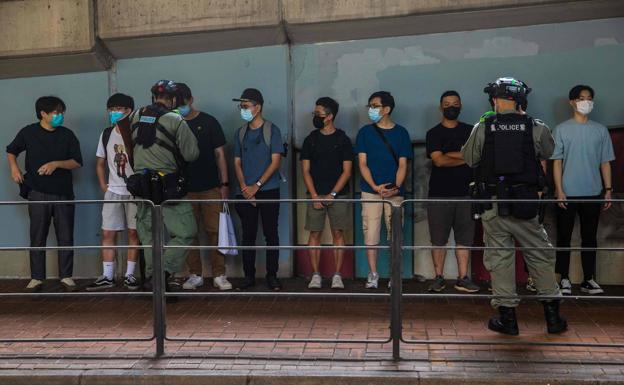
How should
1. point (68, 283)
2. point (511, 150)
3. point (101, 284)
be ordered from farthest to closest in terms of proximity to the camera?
point (68, 283) < point (101, 284) < point (511, 150)

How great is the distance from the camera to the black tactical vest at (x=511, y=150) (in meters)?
4.83

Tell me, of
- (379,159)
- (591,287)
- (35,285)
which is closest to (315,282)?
(379,159)

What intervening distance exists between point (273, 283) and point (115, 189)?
1982 millimetres

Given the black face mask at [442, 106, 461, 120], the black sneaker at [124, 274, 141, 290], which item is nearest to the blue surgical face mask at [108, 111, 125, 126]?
the black sneaker at [124, 274, 141, 290]

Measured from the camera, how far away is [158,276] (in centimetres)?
468

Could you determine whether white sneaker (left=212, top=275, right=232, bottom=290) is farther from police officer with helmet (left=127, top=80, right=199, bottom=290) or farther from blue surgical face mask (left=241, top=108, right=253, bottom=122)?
blue surgical face mask (left=241, top=108, right=253, bottom=122)

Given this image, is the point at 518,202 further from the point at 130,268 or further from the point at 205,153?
the point at 130,268

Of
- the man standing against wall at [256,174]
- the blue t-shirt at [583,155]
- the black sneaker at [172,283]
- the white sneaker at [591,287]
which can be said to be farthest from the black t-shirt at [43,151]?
the white sneaker at [591,287]

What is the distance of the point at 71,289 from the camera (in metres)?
6.95

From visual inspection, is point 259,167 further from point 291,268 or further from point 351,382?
point 351,382

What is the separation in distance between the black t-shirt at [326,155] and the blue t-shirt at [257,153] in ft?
1.08

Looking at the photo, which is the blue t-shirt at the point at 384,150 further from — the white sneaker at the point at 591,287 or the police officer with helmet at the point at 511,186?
the white sneaker at the point at 591,287

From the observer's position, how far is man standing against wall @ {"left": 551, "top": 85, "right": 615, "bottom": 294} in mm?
6199

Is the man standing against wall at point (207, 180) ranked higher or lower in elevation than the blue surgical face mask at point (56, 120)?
lower
